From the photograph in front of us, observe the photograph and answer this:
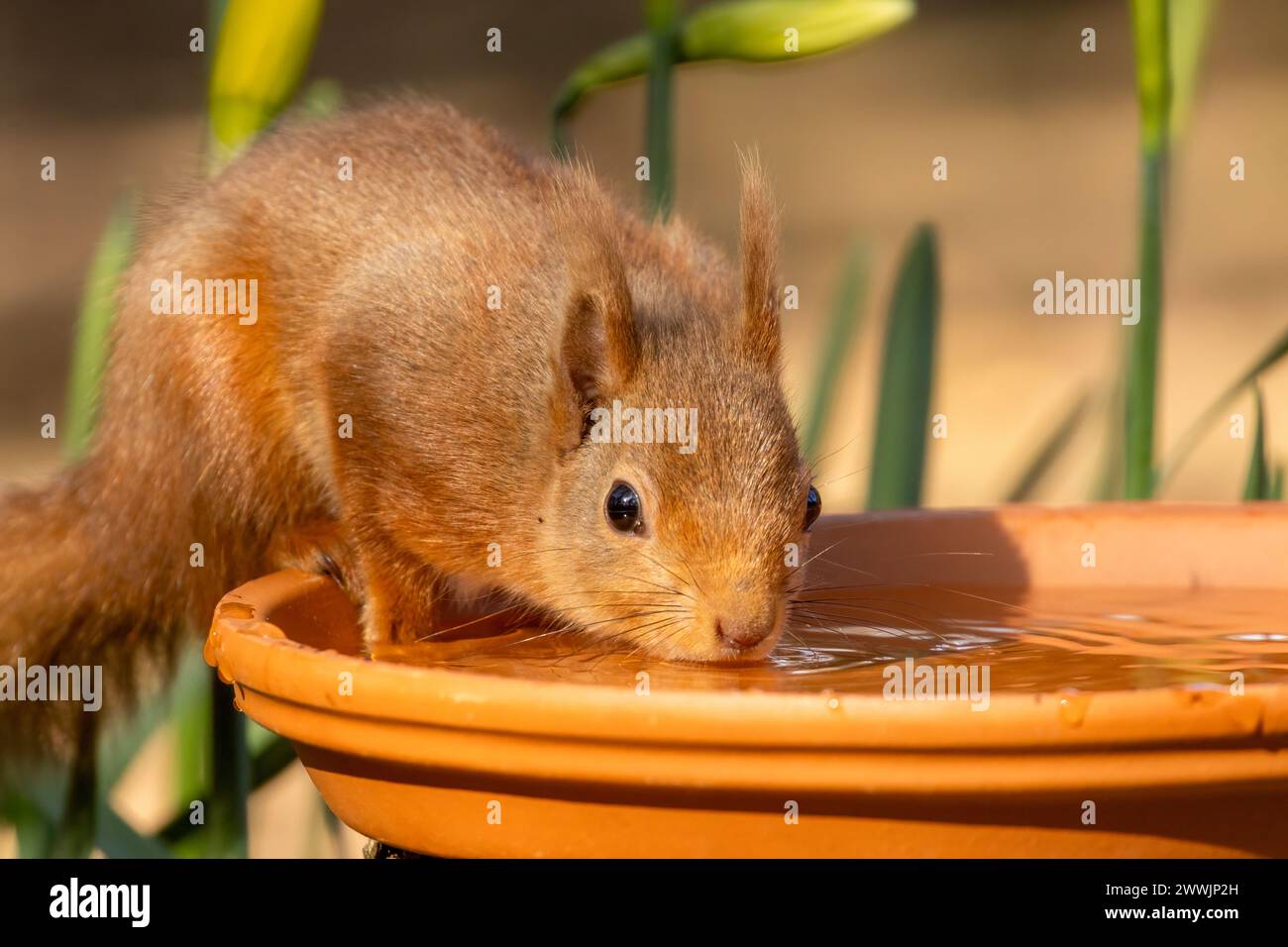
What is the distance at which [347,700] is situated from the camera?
1.34 metres

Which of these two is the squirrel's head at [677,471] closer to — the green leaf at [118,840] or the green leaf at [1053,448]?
the green leaf at [118,840]

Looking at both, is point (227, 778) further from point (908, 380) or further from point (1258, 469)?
point (1258, 469)

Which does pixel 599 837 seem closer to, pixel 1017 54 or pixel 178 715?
pixel 178 715

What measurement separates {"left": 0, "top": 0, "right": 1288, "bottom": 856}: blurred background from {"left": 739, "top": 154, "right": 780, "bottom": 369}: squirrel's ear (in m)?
2.23

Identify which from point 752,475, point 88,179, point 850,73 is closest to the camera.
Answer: point 752,475

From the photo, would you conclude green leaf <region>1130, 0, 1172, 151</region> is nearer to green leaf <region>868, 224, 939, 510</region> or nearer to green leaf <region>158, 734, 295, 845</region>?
green leaf <region>868, 224, 939, 510</region>

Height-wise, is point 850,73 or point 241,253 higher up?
point 850,73

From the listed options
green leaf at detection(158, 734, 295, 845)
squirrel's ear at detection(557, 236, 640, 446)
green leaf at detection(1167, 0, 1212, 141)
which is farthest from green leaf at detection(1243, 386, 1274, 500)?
green leaf at detection(158, 734, 295, 845)

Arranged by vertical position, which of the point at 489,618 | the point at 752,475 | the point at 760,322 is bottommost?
the point at 489,618

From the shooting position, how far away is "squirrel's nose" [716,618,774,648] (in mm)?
1679

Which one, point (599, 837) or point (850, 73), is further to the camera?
point (850, 73)

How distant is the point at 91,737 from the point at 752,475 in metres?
1.04
